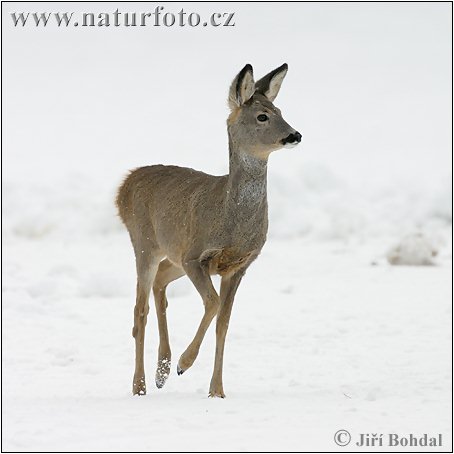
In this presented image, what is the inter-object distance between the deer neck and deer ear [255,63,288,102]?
591 mm

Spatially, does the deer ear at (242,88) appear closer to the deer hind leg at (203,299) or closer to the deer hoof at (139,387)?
the deer hind leg at (203,299)

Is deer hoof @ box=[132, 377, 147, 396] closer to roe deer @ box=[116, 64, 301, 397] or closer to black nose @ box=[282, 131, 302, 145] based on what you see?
roe deer @ box=[116, 64, 301, 397]

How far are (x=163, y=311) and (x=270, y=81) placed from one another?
2803 mm

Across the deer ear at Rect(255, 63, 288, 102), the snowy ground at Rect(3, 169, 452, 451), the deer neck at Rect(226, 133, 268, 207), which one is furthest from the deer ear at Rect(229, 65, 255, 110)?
the snowy ground at Rect(3, 169, 452, 451)

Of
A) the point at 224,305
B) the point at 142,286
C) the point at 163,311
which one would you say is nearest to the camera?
the point at 224,305

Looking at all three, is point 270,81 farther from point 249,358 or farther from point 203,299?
point 249,358

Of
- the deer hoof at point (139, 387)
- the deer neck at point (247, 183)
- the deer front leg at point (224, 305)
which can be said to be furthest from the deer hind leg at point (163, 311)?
the deer neck at point (247, 183)

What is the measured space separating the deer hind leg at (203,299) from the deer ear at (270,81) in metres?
1.69

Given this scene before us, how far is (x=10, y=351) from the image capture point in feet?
40.6

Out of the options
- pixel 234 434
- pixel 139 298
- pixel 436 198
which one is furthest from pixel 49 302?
pixel 436 198

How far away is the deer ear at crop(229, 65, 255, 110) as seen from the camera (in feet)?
28.4

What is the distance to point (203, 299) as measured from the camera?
8594 mm

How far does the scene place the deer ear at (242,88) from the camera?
865 centimetres

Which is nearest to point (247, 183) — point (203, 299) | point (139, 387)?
point (203, 299)
